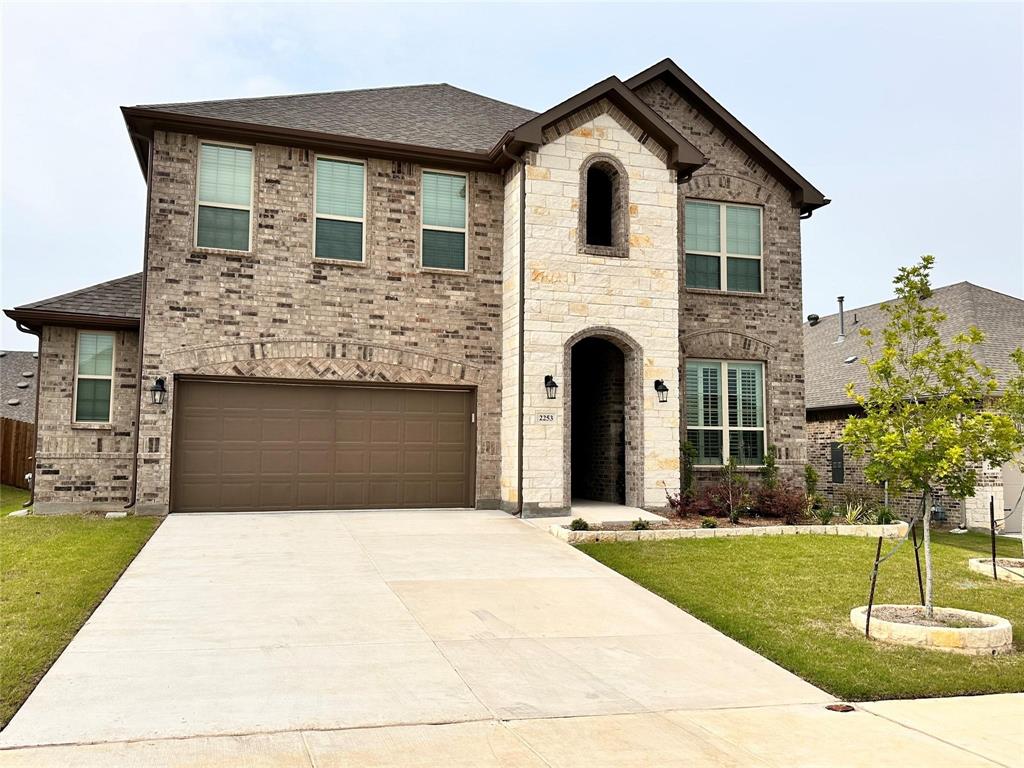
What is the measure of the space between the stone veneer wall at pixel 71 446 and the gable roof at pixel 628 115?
8.62 m

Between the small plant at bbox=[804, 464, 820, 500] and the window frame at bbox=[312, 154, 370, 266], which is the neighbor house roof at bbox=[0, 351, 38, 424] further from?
the small plant at bbox=[804, 464, 820, 500]

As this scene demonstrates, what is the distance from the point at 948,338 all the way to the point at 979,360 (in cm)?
131

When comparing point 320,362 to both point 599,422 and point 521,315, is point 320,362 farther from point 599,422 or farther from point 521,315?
point 599,422

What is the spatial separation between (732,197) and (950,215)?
15.0 meters

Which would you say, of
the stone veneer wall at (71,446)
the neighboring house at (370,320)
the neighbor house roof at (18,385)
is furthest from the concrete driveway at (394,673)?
the neighbor house roof at (18,385)

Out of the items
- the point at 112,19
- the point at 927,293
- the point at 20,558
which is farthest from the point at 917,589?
the point at 112,19

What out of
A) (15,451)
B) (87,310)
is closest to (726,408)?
(87,310)

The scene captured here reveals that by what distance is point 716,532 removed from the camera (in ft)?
44.0

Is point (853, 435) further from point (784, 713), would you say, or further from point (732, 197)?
point (732, 197)

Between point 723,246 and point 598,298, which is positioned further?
point 723,246

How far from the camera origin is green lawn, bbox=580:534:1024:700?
672cm

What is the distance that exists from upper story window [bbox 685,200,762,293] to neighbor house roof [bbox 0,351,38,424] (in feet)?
71.1

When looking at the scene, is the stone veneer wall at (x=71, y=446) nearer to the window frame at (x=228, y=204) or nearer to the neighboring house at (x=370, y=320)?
the neighboring house at (x=370, y=320)

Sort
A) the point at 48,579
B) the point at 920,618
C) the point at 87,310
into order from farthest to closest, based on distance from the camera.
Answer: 1. the point at 87,310
2. the point at 48,579
3. the point at 920,618
